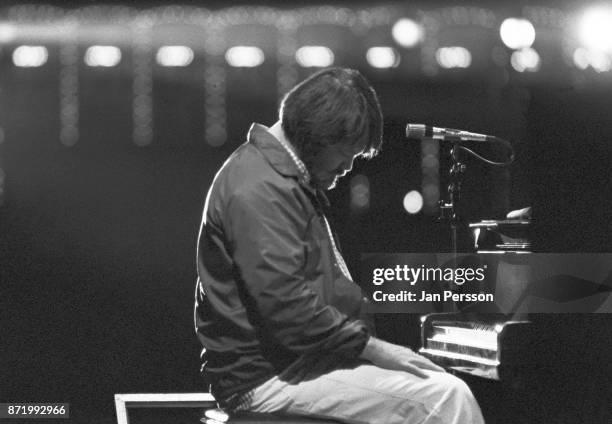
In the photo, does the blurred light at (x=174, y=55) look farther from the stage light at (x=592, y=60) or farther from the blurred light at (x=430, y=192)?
the stage light at (x=592, y=60)

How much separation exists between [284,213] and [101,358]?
2.69 m

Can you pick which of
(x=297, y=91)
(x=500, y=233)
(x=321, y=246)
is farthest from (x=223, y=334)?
(x=500, y=233)

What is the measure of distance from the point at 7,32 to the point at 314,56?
143 centimetres

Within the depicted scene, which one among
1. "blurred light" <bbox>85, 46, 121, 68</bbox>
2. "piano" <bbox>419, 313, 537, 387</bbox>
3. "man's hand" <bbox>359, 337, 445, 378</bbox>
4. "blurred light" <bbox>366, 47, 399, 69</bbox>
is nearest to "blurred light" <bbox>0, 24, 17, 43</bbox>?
"blurred light" <bbox>85, 46, 121, 68</bbox>

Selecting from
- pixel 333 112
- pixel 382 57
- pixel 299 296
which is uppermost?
pixel 382 57

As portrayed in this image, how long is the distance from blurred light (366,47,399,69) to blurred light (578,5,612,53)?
0.85 meters

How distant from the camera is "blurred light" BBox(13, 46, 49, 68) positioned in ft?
13.1

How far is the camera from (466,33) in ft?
13.1

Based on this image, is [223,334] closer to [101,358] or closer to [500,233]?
[500,233]

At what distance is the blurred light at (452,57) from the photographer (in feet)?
13.2

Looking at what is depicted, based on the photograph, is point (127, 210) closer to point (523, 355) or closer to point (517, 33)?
point (517, 33)

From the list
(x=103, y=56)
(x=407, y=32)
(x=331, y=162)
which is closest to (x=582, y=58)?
(x=407, y=32)

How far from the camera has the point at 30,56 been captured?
13.1 feet

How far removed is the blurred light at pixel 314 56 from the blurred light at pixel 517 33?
32.0 inches
